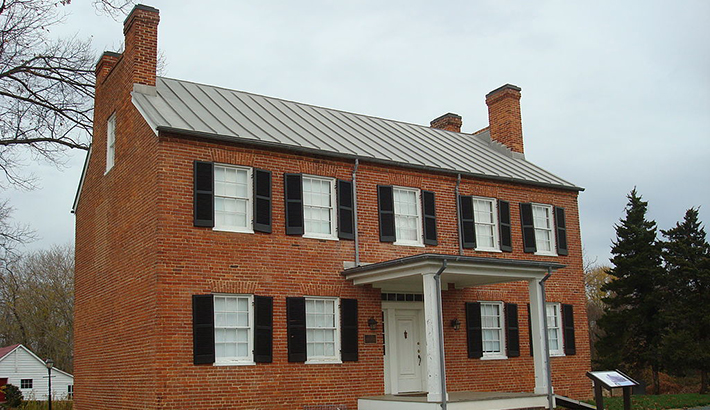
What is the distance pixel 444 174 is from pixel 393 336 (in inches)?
178

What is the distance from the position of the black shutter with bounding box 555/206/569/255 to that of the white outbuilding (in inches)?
1324

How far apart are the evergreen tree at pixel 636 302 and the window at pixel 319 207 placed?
17.0 m

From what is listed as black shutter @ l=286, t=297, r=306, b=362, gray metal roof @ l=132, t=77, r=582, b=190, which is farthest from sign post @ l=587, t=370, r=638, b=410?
gray metal roof @ l=132, t=77, r=582, b=190

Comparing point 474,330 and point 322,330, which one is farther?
point 474,330

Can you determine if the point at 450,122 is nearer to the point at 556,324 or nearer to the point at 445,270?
the point at 556,324

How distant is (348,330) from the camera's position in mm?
16094

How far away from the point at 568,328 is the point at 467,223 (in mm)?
4595

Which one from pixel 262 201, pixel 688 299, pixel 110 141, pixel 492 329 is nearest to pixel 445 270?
pixel 262 201

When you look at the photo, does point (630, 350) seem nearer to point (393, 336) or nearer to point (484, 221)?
point (484, 221)

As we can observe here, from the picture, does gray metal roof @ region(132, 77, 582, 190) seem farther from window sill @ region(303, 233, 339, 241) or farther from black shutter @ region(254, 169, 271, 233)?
window sill @ region(303, 233, 339, 241)

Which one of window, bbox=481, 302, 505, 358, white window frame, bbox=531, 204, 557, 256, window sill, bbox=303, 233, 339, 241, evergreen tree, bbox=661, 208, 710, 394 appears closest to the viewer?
window sill, bbox=303, 233, 339, 241

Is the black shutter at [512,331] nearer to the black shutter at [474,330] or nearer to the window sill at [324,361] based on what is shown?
the black shutter at [474,330]

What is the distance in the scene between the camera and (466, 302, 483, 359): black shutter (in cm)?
1820

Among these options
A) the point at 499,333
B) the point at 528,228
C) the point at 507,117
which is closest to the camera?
the point at 499,333
